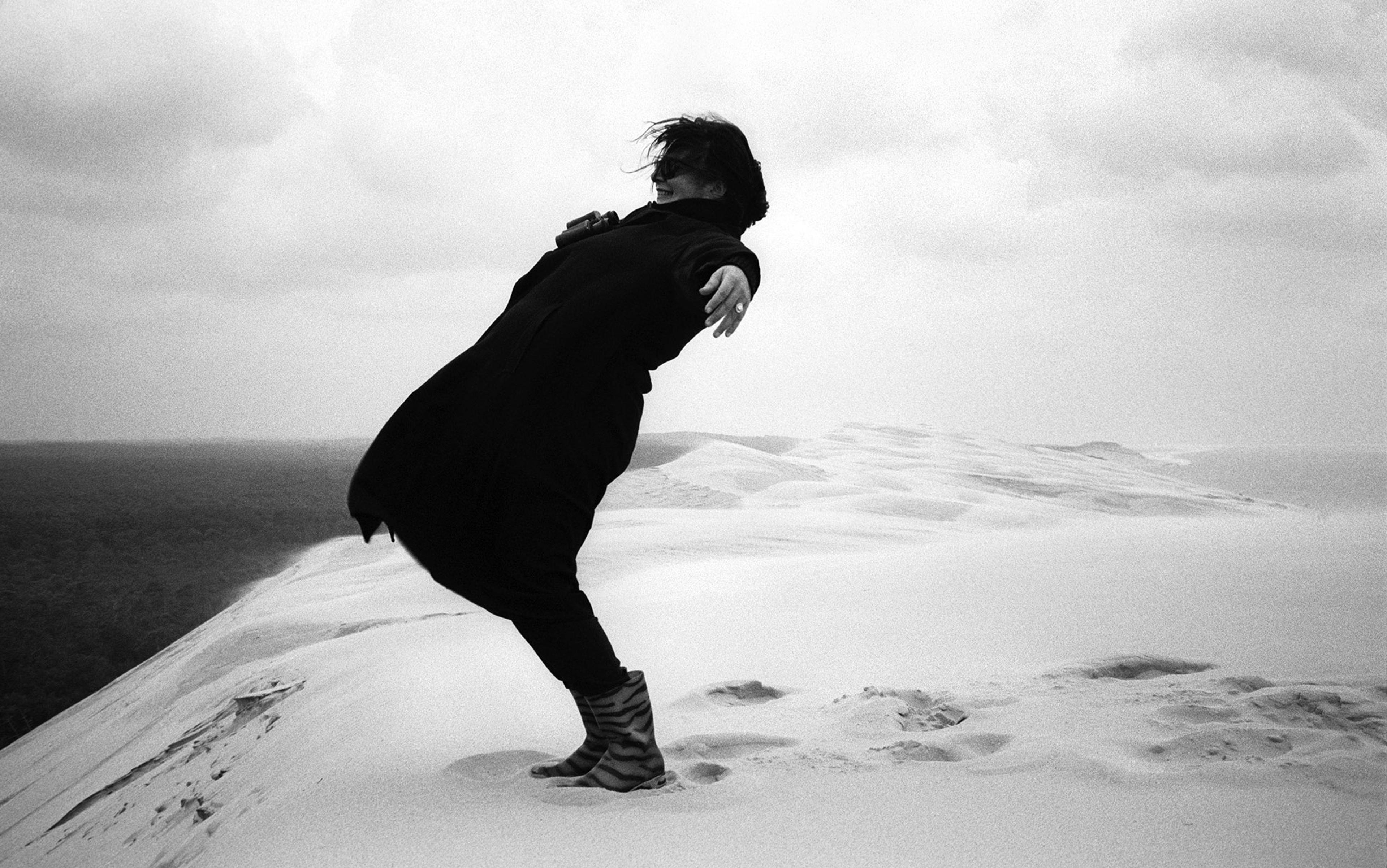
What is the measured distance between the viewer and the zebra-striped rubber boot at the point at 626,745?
1.08m

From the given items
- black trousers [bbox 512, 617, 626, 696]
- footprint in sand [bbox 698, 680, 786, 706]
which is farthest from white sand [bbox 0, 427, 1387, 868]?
black trousers [bbox 512, 617, 626, 696]

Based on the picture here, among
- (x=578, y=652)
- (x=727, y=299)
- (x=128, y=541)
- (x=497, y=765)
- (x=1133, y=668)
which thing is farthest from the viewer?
(x=128, y=541)

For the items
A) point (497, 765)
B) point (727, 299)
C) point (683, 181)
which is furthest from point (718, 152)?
point (497, 765)

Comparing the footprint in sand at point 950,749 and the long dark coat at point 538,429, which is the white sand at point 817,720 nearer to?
the footprint in sand at point 950,749

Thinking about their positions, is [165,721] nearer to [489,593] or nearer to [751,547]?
[489,593]

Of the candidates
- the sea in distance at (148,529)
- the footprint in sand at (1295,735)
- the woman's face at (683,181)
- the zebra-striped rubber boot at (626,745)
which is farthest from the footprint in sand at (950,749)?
the sea in distance at (148,529)

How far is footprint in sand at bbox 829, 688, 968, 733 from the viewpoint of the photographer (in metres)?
1.23

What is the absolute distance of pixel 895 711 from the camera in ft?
4.22

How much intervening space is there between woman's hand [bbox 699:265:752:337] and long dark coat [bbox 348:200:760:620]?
4 cm

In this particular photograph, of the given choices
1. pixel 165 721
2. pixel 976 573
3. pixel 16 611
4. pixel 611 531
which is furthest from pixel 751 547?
pixel 16 611

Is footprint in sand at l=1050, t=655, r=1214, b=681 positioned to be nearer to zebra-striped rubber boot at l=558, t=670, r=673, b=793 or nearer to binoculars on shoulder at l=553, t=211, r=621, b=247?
zebra-striped rubber boot at l=558, t=670, r=673, b=793

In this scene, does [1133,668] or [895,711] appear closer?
[895,711]

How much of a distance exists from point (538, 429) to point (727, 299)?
0.28 m

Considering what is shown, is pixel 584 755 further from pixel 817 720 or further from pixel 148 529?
pixel 148 529
